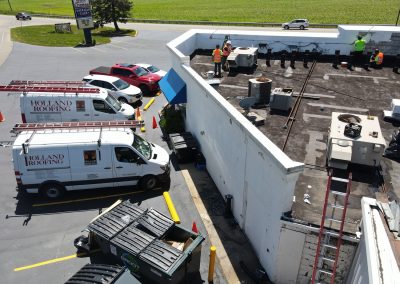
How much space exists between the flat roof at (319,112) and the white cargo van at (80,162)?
482 centimetres

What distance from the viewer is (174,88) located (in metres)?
18.8

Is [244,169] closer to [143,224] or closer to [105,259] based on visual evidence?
[143,224]

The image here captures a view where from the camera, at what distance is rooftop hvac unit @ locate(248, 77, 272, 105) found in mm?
15352

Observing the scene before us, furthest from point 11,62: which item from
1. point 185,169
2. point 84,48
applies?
point 185,169

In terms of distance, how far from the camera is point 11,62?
114ft

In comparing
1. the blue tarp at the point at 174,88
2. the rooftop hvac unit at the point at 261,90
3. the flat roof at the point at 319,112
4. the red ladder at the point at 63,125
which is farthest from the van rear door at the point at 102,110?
the rooftop hvac unit at the point at 261,90

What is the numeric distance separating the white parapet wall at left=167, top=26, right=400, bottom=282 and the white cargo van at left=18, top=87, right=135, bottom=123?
4631 mm

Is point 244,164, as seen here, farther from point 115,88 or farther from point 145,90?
point 145,90

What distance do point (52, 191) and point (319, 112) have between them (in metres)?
11.6

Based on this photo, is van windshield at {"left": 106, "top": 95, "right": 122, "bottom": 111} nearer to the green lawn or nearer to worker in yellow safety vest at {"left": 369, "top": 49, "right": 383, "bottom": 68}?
worker in yellow safety vest at {"left": 369, "top": 49, "right": 383, "bottom": 68}

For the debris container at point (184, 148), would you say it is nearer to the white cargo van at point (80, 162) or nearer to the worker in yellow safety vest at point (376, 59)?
the white cargo van at point (80, 162)

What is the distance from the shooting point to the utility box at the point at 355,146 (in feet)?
34.7

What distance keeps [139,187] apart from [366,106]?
1053 centimetres

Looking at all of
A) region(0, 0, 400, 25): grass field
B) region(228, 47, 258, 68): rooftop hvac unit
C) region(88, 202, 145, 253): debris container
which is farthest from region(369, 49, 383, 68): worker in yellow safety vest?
region(0, 0, 400, 25): grass field
